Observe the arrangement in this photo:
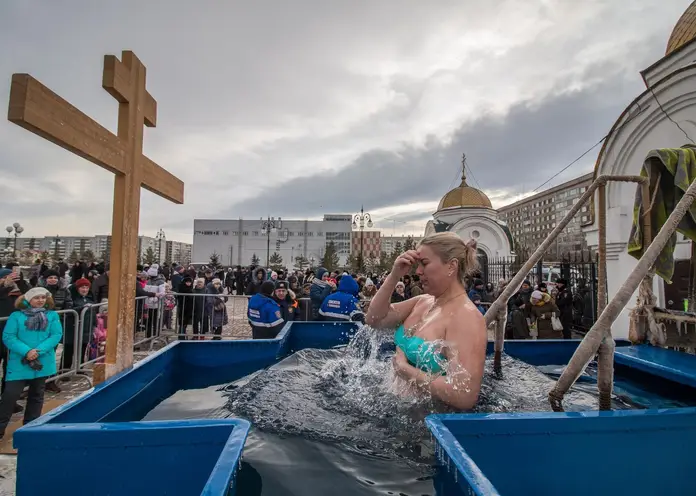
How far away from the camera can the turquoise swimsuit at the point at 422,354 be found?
7.84 feet

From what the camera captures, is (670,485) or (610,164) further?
(610,164)

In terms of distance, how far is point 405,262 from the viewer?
2816 millimetres

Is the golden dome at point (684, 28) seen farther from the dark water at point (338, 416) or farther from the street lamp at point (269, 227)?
the street lamp at point (269, 227)

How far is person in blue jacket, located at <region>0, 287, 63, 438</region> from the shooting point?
4070 mm

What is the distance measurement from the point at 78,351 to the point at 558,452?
20.7ft

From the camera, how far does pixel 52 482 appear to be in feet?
4.91

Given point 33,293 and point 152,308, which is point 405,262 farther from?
point 152,308

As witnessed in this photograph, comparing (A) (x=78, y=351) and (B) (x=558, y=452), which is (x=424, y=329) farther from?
(A) (x=78, y=351)

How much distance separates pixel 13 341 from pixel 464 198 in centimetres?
2841

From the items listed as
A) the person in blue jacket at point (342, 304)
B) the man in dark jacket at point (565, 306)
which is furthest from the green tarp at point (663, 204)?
the man in dark jacket at point (565, 306)

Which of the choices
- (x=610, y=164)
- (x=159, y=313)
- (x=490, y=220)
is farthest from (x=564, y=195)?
(x=159, y=313)

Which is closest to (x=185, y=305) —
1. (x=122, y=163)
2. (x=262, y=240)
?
(x=122, y=163)

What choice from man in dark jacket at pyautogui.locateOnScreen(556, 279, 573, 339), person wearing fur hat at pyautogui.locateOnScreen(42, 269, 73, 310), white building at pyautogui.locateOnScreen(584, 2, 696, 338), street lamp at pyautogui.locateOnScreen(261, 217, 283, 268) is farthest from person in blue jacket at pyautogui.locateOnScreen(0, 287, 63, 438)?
street lamp at pyautogui.locateOnScreen(261, 217, 283, 268)

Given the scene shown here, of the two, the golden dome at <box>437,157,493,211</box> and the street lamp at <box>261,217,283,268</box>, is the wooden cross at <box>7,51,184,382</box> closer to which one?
the golden dome at <box>437,157,493,211</box>
